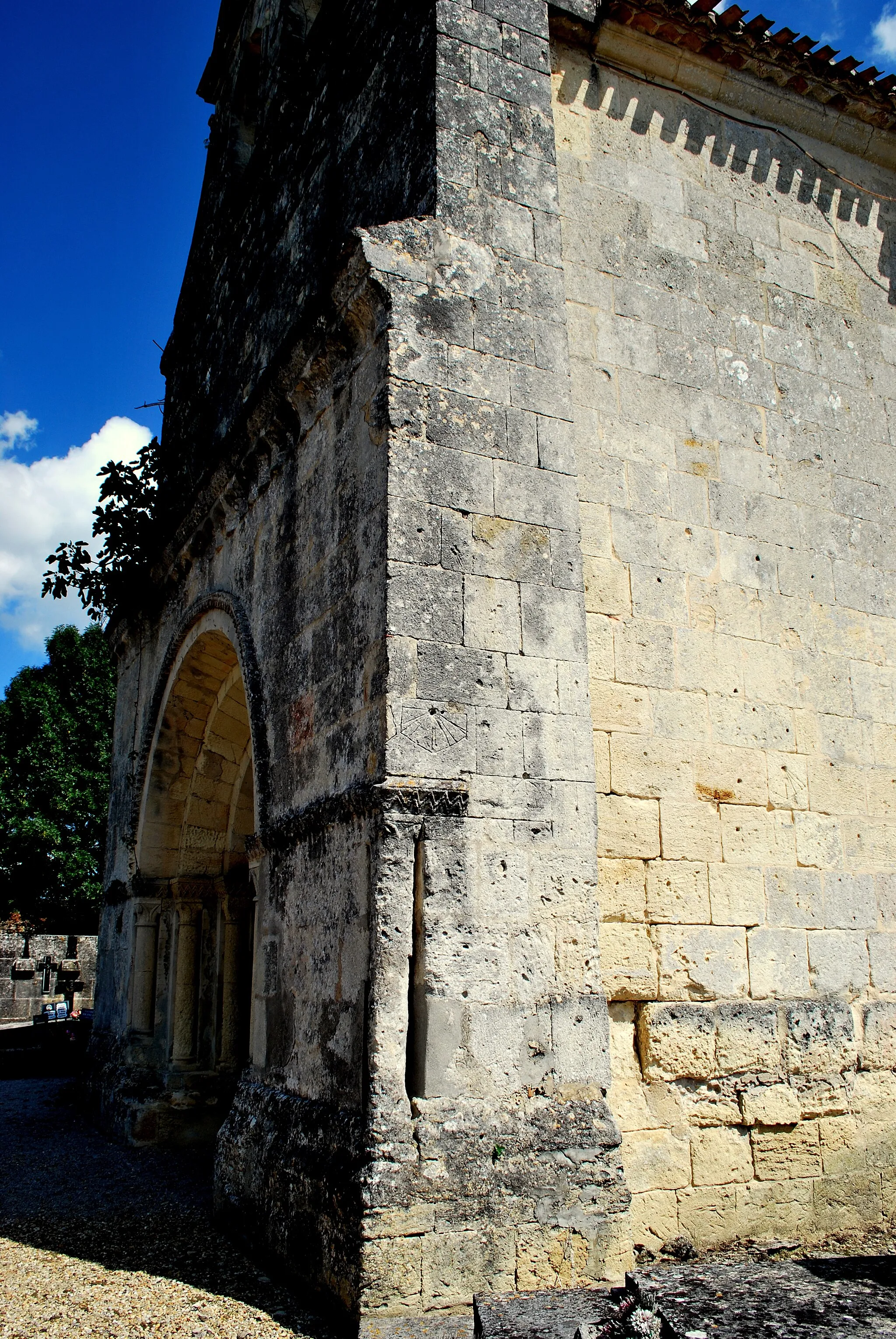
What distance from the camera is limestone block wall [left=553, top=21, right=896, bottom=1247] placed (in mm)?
4148

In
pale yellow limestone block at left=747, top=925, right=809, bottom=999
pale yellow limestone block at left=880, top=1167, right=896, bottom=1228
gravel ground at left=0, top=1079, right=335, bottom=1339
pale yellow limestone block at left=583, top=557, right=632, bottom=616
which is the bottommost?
gravel ground at left=0, top=1079, right=335, bottom=1339

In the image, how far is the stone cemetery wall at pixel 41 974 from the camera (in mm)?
13039

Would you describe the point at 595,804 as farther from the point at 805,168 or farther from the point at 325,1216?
the point at 805,168

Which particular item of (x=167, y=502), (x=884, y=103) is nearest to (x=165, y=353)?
(x=167, y=502)

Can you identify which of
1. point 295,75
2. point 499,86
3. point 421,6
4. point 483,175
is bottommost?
point 483,175

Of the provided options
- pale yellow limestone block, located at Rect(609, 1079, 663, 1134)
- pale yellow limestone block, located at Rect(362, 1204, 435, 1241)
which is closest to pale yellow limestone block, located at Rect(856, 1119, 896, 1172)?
pale yellow limestone block, located at Rect(609, 1079, 663, 1134)

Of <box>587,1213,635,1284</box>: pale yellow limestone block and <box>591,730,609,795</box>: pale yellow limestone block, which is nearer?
<box>587,1213,635,1284</box>: pale yellow limestone block

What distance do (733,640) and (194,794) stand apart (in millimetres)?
4323

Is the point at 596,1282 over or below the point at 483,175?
below

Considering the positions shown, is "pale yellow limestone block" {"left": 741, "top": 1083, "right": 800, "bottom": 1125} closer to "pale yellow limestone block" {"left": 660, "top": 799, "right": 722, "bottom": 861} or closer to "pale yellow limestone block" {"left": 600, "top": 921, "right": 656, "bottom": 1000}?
"pale yellow limestone block" {"left": 600, "top": 921, "right": 656, "bottom": 1000}

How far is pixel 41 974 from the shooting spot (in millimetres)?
13281

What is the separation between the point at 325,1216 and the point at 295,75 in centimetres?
599

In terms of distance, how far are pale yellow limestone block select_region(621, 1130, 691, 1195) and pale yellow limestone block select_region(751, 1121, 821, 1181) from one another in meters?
0.39

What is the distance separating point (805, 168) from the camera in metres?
5.59
